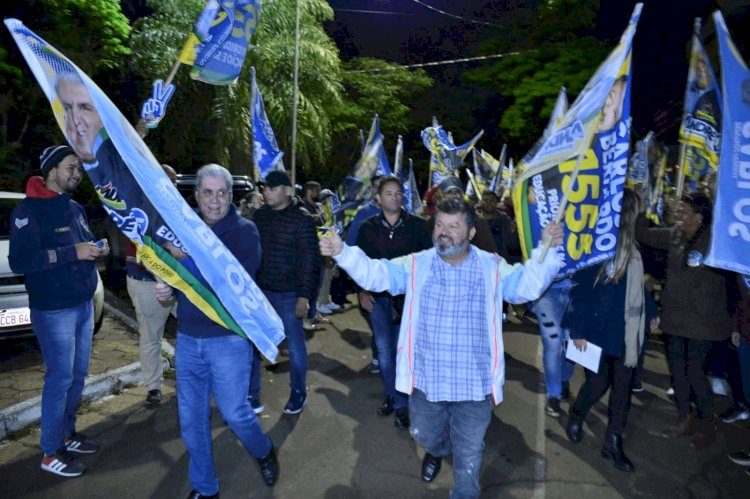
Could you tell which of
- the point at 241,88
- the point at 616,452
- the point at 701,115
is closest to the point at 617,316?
the point at 616,452

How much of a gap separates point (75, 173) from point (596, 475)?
4.25 meters

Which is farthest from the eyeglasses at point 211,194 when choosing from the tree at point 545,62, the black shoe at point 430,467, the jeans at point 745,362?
the tree at point 545,62

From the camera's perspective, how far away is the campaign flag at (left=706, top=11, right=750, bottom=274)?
3262mm

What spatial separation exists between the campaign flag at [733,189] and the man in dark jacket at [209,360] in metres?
2.78

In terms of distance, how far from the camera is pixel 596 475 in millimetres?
4227

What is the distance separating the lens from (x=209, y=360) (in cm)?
347

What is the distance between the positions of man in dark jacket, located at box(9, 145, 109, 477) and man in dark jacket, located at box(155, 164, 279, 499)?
35.5 inches

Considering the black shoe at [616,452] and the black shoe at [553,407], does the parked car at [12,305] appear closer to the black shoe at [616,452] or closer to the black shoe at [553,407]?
the black shoe at [553,407]

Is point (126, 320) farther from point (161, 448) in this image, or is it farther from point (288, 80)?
point (288, 80)

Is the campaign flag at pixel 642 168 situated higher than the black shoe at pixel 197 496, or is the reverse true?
the campaign flag at pixel 642 168

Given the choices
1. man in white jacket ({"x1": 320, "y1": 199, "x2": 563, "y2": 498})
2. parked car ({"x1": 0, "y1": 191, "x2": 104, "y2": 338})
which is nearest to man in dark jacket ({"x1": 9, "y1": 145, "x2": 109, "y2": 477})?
parked car ({"x1": 0, "y1": 191, "x2": 104, "y2": 338})

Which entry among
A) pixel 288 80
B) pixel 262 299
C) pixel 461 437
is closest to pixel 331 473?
pixel 461 437

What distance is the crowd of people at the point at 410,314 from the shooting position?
330cm

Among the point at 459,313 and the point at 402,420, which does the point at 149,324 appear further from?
the point at 459,313
